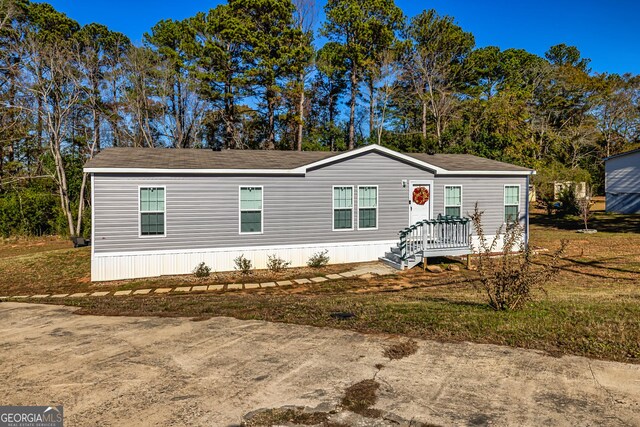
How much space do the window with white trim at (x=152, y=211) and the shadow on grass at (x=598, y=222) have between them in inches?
796

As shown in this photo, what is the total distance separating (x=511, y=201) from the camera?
50.5 ft

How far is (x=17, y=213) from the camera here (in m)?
18.4

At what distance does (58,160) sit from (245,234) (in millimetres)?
14315

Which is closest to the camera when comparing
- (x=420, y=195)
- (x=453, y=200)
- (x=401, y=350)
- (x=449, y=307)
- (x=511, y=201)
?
(x=401, y=350)

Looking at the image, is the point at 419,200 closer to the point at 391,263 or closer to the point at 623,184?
the point at 391,263

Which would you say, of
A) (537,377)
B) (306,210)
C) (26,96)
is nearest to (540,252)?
(306,210)

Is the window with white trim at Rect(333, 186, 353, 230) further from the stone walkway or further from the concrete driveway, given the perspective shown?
the concrete driveway

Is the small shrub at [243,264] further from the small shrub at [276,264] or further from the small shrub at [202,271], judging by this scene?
the small shrub at [202,271]

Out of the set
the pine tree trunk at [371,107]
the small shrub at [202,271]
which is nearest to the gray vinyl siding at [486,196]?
the small shrub at [202,271]

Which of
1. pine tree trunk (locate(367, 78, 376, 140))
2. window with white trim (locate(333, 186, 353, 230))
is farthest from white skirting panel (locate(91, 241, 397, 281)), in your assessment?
pine tree trunk (locate(367, 78, 376, 140))

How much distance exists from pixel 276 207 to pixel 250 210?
86 centimetres

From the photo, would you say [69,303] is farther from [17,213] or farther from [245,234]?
[17,213]

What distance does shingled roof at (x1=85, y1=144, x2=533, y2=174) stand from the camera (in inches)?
456

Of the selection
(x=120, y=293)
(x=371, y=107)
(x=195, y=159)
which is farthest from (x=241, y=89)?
(x=120, y=293)
